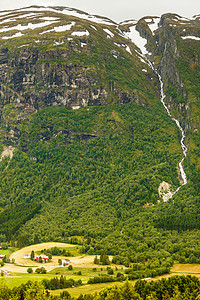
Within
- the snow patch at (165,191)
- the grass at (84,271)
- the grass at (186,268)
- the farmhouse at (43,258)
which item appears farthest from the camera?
the snow patch at (165,191)

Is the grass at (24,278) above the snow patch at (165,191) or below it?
above

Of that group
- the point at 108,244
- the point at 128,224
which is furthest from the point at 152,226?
the point at 108,244

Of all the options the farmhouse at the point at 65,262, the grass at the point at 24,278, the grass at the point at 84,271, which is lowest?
the farmhouse at the point at 65,262

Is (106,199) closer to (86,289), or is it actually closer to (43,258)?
(43,258)

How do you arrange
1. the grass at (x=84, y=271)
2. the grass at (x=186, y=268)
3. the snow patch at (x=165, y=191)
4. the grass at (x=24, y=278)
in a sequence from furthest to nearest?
the snow patch at (x=165, y=191) < the grass at (x=186, y=268) < the grass at (x=84, y=271) < the grass at (x=24, y=278)

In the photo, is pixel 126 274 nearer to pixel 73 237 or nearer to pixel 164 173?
pixel 73 237

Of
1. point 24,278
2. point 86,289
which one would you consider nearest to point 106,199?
point 24,278

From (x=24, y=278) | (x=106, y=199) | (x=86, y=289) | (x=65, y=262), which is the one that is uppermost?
(x=86, y=289)

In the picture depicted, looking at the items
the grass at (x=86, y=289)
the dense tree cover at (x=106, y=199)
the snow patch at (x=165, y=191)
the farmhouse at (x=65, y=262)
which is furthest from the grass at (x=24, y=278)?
the snow patch at (x=165, y=191)

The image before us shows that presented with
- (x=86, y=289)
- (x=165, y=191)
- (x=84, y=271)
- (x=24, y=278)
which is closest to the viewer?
(x=86, y=289)

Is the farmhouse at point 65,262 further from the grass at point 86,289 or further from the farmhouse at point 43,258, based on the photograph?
the grass at point 86,289

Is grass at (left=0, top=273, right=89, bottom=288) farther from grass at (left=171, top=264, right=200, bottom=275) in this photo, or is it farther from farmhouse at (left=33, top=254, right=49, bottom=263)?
grass at (left=171, top=264, right=200, bottom=275)
